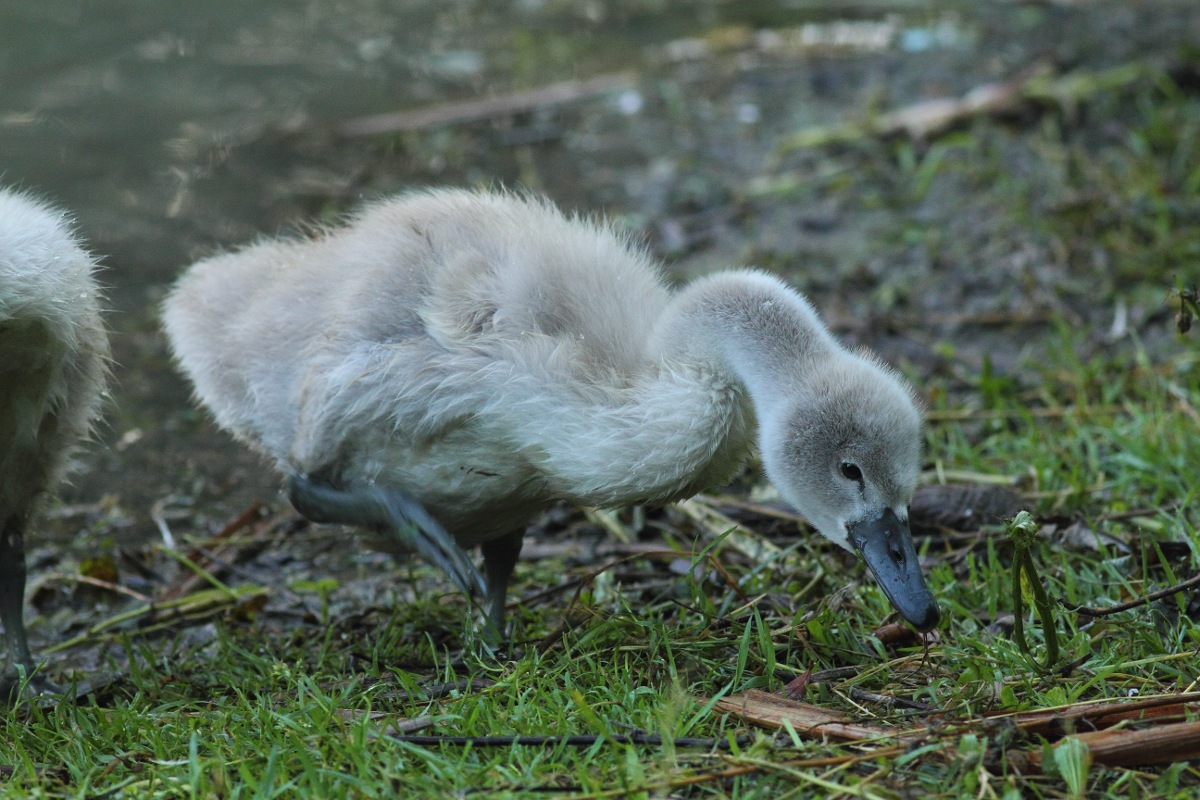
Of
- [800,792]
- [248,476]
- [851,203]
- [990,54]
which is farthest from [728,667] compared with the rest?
[990,54]

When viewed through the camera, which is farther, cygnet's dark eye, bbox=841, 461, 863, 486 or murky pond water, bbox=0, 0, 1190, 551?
murky pond water, bbox=0, 0, 1190, 551

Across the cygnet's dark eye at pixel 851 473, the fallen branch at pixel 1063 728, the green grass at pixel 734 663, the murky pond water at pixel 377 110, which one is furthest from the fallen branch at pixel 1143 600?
the murky pond water at pixel 377 110

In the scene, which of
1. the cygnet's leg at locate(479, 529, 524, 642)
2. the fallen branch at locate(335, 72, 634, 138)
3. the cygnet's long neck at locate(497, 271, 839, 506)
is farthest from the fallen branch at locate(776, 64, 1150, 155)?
the cygnet's long neck at locate(497, 271, 839, 506)

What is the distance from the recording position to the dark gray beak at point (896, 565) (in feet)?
11.2

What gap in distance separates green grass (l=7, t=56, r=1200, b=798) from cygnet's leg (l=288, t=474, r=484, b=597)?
222 mm

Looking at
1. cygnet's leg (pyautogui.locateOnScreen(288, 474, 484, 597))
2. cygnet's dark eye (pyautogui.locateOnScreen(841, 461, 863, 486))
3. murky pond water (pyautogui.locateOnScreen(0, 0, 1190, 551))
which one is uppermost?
cygnet's dark eye (pyautogui.locateOnScreen(841, 461, 863, 486))

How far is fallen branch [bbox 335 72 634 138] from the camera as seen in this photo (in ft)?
29.1

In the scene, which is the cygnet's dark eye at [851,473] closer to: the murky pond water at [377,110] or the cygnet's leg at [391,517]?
the cygnet's leg at [391,517]

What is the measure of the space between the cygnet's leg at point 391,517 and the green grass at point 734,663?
0.22 meters

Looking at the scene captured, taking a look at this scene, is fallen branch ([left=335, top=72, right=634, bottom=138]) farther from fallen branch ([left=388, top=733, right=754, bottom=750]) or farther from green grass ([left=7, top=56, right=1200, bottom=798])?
fallen branch ([left=388, top=733, right=754, bottom=750])

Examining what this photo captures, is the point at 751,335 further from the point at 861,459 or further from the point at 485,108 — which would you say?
the point at 485,108

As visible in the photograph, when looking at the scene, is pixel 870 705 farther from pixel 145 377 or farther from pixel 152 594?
pixel 145 377

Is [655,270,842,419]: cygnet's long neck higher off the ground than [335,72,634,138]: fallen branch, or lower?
higher

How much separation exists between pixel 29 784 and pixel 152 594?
1772 millimetres
